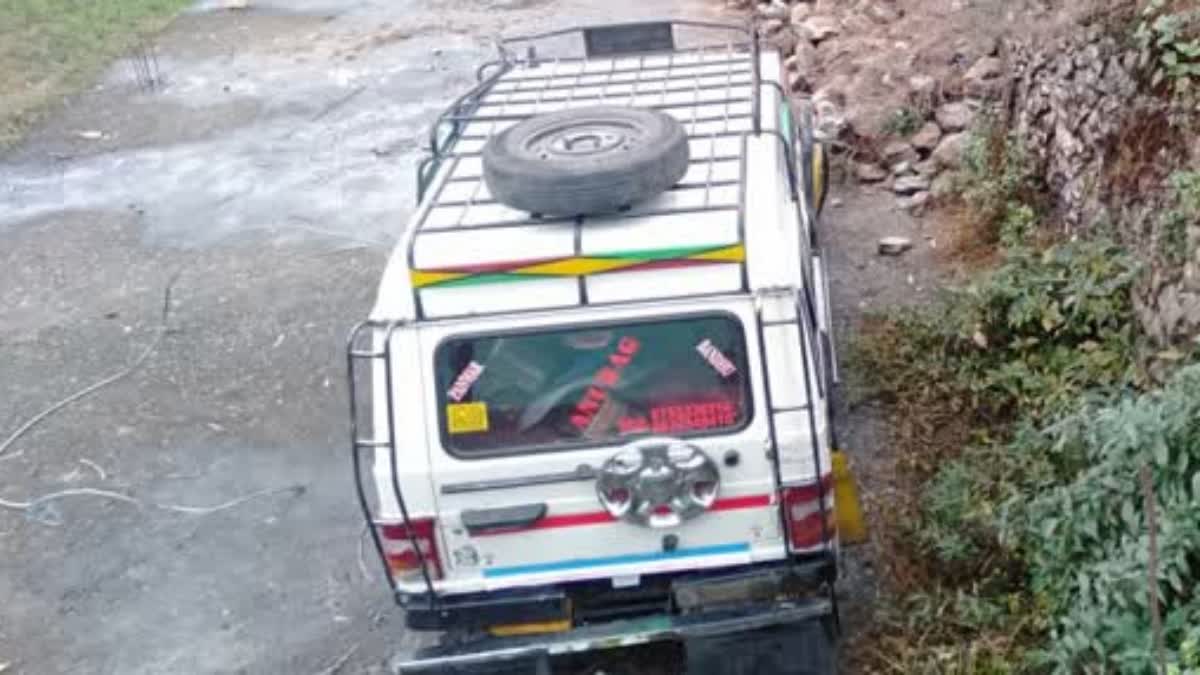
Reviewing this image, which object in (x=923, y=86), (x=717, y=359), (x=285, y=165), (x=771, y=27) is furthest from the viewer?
(x=771, y=27)

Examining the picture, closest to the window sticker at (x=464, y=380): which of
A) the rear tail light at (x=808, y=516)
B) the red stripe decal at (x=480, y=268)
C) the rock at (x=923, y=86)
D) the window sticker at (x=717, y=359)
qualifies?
the red stripe decal at (x=480, y=268)

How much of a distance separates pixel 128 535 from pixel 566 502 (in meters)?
3.59

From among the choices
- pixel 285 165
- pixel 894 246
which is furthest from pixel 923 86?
pixel 285 165

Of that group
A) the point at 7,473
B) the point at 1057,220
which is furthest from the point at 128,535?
the point at 1057,220

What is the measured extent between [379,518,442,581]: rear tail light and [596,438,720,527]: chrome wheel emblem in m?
0.68

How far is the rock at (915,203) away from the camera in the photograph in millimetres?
9828

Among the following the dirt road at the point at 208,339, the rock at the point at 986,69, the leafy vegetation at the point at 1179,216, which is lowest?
the dirt road at the point at 208,339

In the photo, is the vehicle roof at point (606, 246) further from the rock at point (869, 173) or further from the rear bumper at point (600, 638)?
the rock at point (869, 173)

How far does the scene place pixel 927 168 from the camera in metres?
10.1

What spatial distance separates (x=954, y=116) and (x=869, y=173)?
2.59 ft

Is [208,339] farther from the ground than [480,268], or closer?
closer

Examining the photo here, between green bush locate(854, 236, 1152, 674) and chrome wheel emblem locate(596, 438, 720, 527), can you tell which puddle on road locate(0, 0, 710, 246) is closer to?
green bush locate(854, 236, 1152, 674)

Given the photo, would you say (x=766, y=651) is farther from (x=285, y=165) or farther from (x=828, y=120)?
(x=285, y=165)

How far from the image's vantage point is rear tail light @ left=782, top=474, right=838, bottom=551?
193 inches
